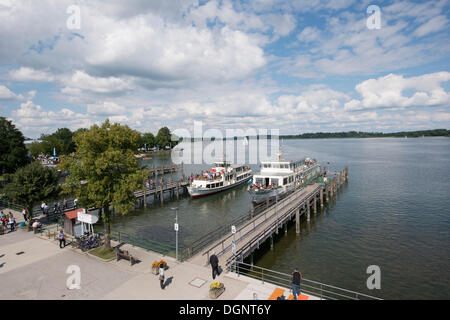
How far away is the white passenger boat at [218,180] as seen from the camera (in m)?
49.2

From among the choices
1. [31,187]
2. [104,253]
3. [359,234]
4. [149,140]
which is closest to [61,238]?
[104,253]

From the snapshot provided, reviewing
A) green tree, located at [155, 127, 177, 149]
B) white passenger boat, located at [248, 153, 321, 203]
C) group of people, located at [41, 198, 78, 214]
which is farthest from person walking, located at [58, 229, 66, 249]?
green tree, located at [155, 127, 177, 149]

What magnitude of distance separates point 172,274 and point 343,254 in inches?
670

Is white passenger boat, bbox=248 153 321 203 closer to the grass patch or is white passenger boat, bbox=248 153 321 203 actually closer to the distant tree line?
the grass patch

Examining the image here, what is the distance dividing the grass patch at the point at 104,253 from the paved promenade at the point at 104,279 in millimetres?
404

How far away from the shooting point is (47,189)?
83.3 feet

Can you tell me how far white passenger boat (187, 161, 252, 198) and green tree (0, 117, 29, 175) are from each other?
117ft

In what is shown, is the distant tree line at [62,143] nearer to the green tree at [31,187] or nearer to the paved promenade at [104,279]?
the green tree at [31,187]

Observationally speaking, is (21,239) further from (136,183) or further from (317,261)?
(317,261)

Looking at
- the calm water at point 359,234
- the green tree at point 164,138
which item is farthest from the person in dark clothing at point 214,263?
the green tree at point 164,138

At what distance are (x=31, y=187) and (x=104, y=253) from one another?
485 inches

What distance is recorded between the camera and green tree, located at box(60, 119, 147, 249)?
17652 millimetres

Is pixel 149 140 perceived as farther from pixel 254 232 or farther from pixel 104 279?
pixel 104 279
